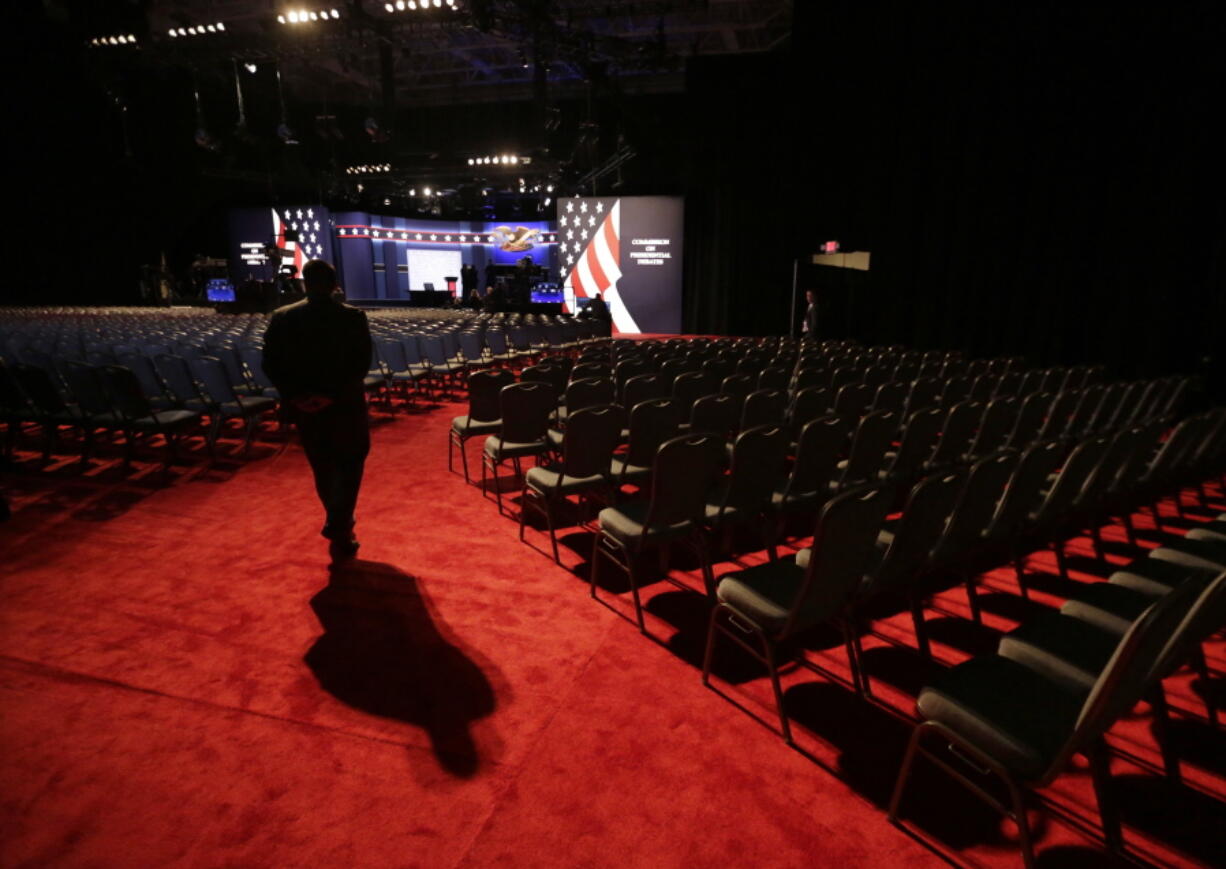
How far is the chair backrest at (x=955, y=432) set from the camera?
13.7ft

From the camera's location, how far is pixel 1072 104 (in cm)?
894

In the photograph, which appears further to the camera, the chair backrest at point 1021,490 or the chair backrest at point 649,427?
the chair backrest at point 649,427

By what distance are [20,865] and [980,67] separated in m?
13.4

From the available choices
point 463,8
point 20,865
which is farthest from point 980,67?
point 20,865

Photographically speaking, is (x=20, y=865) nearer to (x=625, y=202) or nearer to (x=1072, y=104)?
(x=1072, y=104)

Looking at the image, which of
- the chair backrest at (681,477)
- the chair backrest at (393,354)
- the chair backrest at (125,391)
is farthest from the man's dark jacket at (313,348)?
the chair backrest at (393,354)

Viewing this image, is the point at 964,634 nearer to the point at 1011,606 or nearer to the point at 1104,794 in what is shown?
the point at 1011,606

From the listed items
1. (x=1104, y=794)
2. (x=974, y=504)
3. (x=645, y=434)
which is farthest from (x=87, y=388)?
(x=1104, y=794)

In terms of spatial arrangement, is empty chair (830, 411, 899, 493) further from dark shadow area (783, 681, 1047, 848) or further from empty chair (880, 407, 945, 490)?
dark shadow area (783, 681, 1047, 848)

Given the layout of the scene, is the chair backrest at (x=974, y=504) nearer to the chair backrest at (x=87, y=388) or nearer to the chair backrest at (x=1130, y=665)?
the chair backrest at (x=1130, y=665)

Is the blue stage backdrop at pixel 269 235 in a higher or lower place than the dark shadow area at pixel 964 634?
higher

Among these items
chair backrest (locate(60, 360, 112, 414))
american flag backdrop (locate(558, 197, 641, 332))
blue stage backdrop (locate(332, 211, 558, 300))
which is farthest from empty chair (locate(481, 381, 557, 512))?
blue stage backdrop (locate(332, 211, 558, 300))

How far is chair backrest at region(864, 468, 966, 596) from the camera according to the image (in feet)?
7.74

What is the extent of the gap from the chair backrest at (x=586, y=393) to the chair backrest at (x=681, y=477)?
1847 mm
